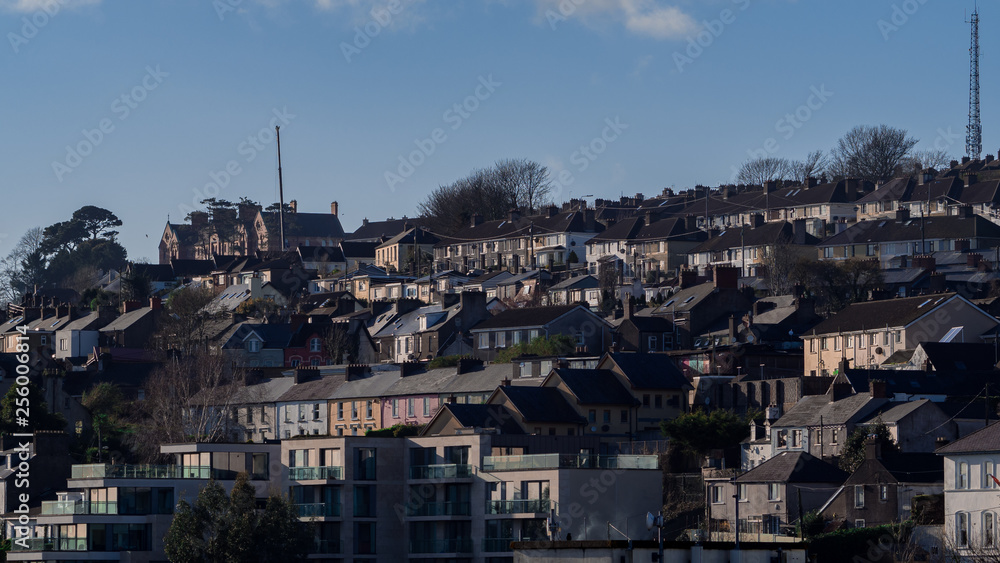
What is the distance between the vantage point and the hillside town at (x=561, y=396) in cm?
5453

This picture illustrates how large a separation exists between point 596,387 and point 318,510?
17.0 meters

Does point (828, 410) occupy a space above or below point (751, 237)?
below

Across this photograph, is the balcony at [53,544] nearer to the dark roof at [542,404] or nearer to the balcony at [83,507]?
the balcony at [83,507]

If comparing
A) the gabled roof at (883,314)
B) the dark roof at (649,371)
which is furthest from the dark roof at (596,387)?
the gabled roof at (883,314)

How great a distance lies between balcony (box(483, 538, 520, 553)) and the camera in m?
54.6

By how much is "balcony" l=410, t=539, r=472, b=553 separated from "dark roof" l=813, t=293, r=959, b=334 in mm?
28530

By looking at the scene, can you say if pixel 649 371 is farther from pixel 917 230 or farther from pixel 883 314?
pixel 917 230

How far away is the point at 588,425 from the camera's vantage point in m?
69.2

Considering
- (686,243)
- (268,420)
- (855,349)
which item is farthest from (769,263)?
(268,420)

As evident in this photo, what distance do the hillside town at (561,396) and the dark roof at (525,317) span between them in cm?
30

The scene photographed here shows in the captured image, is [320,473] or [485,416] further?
[485,416]

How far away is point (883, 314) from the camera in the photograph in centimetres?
7881

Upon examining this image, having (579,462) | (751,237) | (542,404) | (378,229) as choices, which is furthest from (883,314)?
(378,229)

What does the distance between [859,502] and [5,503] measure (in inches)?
1190
